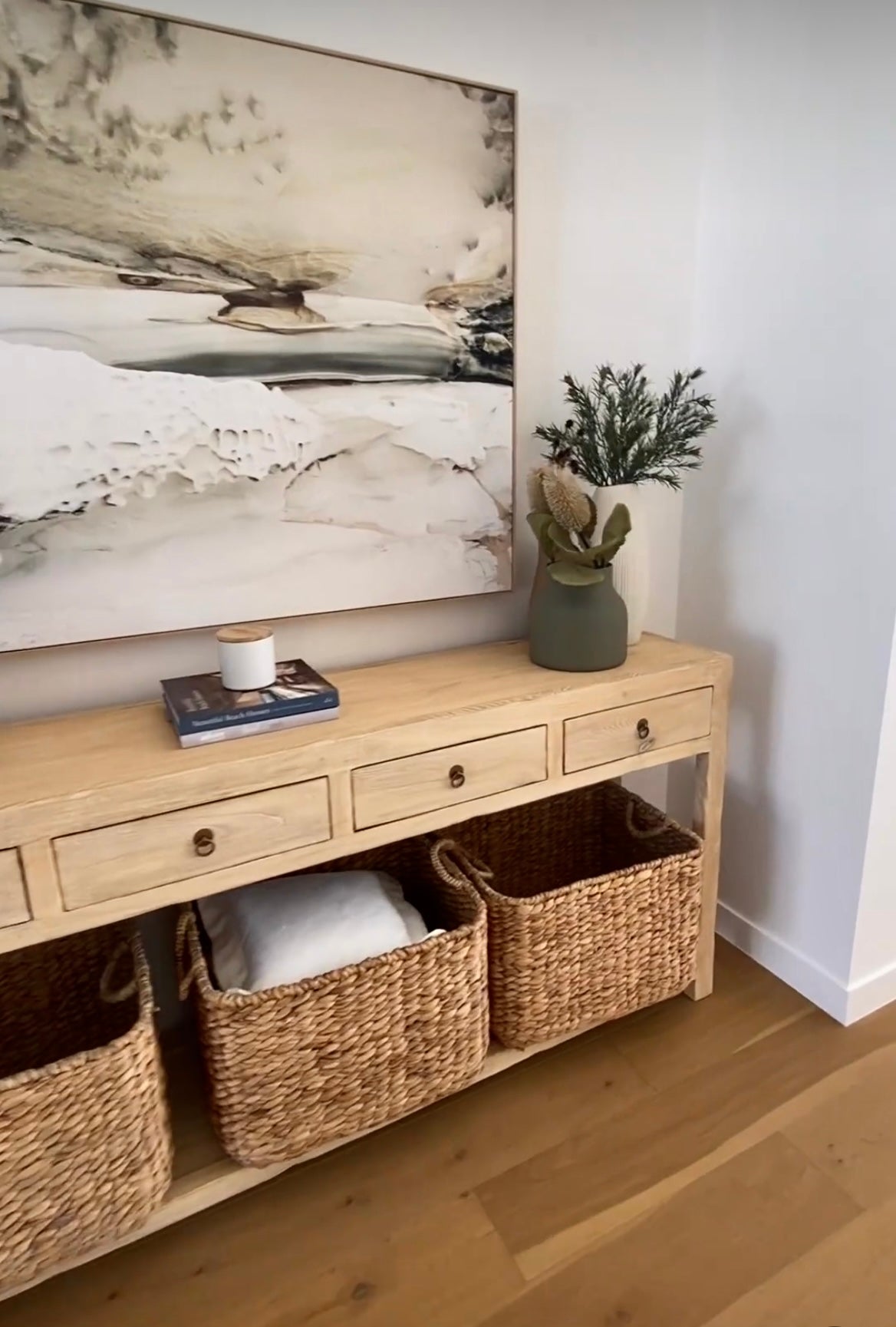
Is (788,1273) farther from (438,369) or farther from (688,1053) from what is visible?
(438,369)

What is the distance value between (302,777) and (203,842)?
0.16 m

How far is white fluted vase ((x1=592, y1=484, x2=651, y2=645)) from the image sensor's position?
1531 millimetres

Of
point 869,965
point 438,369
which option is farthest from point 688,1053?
point 438,369

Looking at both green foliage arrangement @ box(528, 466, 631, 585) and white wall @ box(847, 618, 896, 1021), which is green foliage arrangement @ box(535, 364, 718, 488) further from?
white wall @ box(847, 618, 896, 1021)

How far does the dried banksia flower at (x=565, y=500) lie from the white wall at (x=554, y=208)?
23 cm

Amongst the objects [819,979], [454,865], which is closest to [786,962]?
[819,979]

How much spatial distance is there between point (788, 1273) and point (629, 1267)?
0.23 meters

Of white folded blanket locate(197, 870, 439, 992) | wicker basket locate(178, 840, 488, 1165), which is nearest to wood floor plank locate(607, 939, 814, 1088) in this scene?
wicker basket locate(178, 840, 488, 1165)

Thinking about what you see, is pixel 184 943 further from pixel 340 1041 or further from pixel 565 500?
pixel 565 500

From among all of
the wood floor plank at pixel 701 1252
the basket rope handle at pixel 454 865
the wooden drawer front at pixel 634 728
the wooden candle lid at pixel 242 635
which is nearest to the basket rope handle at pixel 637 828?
the wooden drawer front at pixel 634 728

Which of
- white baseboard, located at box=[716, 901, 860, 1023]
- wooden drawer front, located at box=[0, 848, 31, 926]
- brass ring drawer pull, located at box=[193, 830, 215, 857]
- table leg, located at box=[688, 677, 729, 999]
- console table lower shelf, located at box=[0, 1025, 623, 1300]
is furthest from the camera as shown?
white baseboard, located at box=[716, 901, 860, 1023]

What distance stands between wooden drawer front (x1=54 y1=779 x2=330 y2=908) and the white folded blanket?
0.22 m

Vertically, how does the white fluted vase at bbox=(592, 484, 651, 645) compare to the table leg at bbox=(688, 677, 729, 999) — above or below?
above

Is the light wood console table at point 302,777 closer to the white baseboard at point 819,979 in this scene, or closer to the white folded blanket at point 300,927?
the white folded blanket at point 300,927
